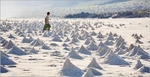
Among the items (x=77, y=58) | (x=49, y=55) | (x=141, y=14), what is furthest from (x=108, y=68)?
(x=141, y=14)

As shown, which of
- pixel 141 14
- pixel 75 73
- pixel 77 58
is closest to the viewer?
pixel 75 73

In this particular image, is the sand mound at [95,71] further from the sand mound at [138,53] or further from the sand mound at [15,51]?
the sand mound at [15,51]

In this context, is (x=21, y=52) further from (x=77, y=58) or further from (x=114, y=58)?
(x=114, y=58)


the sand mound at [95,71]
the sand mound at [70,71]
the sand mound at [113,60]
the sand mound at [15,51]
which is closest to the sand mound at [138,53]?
the sand mound at [113,60]

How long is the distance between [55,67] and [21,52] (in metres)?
5.28

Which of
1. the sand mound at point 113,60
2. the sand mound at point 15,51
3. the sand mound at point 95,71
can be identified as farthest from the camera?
the sand mound at point 15,51

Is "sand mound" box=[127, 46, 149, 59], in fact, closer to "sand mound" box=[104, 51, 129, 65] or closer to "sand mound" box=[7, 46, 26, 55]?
"sand mound" box=[104, 51, 129, 65]

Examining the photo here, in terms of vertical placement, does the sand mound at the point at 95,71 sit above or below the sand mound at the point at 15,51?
below

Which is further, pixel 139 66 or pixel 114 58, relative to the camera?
pixel 114 58

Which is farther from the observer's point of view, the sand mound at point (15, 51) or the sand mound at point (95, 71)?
the sand mound at point (15, 51)

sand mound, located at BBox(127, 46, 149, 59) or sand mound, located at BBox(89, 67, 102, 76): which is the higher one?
sand mound, located at BBox(127, 46, 149, 59)

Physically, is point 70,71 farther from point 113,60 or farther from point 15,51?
point 15,51

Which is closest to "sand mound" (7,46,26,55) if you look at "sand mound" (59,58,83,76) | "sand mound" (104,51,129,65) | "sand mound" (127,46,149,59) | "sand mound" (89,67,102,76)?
"sand mound" (104,51,129,65)

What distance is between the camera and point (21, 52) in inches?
936
